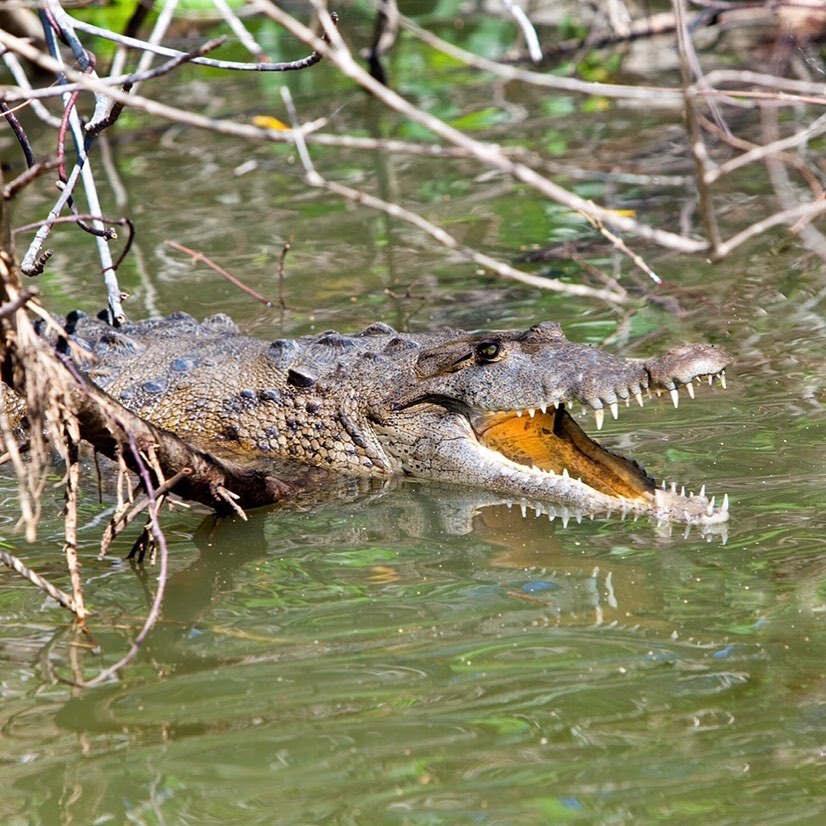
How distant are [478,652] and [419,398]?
2.13 m

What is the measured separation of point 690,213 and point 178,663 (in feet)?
19.3

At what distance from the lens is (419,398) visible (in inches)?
242

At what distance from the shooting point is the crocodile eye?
19.5 feet

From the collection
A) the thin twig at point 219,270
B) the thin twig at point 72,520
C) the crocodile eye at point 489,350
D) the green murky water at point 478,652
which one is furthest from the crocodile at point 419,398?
the thin twig at point 72,520

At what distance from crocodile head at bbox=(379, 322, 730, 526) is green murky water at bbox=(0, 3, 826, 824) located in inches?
5.5

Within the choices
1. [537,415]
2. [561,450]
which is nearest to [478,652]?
[561,450]

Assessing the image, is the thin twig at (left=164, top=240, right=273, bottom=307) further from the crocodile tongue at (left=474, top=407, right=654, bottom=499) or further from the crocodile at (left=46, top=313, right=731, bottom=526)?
the crocodile tongue at (left=474, top=407, right=654, bottom=499)

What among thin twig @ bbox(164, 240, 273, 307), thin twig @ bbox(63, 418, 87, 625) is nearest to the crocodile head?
thin twig @ bbox(164, 240, 273, 307)

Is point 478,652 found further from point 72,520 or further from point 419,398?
point 419,398

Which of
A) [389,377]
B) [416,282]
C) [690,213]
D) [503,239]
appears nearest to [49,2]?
[389,377]

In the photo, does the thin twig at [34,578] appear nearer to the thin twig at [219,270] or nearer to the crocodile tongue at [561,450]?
the crocodile tongue at [561,450]

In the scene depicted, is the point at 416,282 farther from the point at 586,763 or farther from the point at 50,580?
the point at 586,763

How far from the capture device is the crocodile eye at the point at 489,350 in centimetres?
593

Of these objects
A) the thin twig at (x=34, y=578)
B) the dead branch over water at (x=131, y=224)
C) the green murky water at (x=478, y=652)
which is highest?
the dead branch over water at (x=131, y=224)
